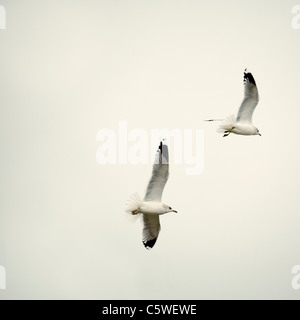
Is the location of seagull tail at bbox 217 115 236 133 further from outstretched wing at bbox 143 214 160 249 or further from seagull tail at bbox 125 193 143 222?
seagull tail at bbox 125 193 143 222

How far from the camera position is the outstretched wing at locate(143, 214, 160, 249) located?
563 inches

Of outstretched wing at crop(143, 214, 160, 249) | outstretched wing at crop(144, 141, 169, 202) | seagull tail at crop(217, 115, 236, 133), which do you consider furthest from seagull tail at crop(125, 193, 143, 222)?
seagull tail at crop(217, 115, 236, 133)

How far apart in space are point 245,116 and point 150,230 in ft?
12.4

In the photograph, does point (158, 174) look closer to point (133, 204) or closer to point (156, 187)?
point (156, 187)

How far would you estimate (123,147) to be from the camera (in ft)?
65.6

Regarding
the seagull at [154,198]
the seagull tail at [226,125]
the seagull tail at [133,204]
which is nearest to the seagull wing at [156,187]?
the seagull at [154,198]

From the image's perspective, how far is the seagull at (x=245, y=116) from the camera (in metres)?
15.8

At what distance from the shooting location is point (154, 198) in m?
13.9

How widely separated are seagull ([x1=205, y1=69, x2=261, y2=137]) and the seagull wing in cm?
272

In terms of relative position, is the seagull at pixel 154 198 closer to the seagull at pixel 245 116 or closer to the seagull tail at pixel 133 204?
the seagull tail at pixel 133 204
